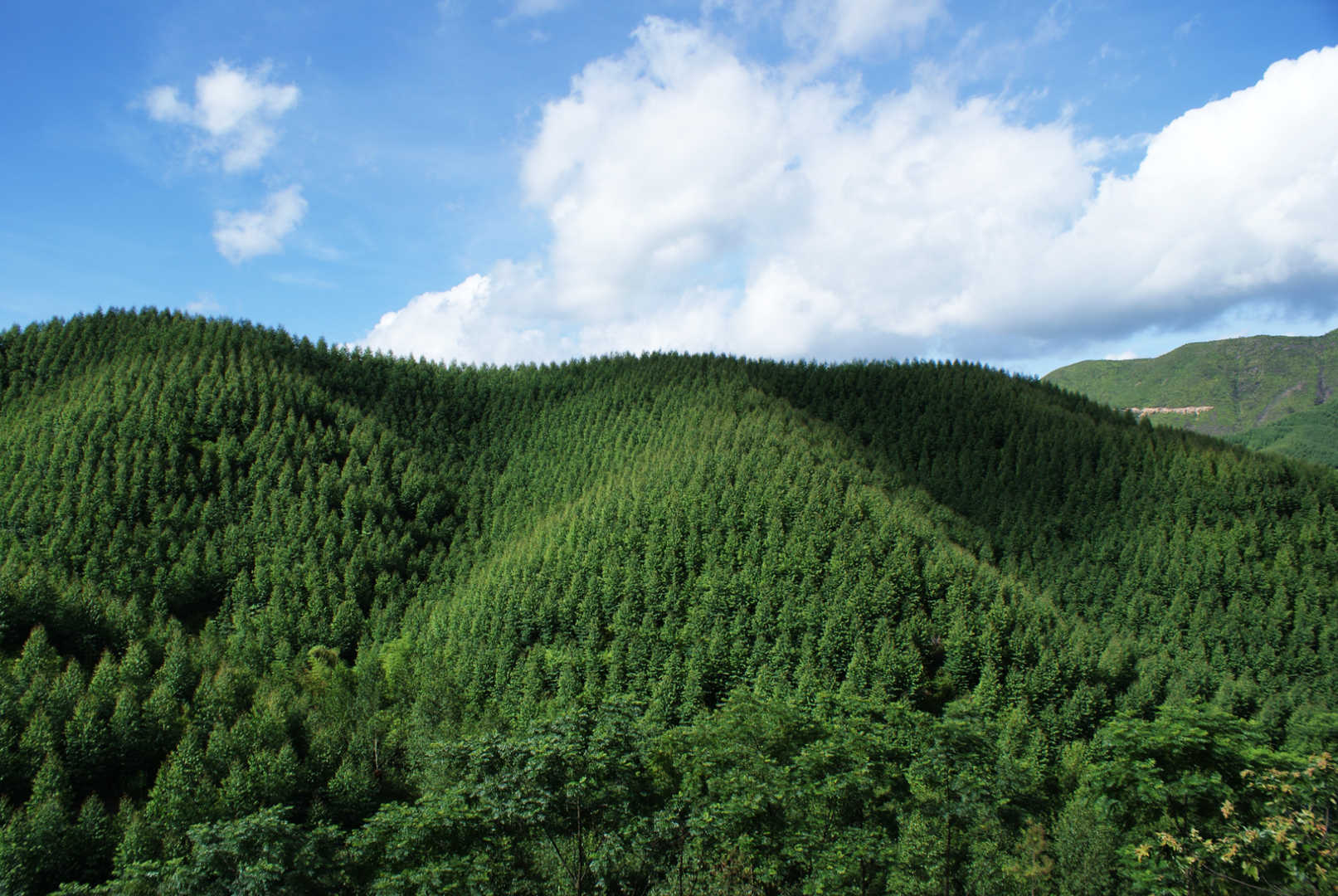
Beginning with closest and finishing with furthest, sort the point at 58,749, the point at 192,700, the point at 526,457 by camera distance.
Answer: the point at 58,749 → the point at 192,700 → the point at 526,457

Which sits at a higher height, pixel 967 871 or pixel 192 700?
pixel 192 700

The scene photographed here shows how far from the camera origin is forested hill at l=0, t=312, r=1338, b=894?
47469mm

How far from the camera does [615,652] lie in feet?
323

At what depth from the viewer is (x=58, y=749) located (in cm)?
7325

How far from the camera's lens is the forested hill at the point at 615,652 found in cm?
4747

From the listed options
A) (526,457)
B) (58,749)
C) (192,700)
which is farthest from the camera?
(526,457)

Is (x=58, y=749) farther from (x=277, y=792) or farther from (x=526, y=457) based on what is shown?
(x=526, y=457)

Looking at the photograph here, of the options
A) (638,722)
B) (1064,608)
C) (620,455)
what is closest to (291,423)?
(620,455)

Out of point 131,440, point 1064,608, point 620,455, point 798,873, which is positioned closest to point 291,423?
point 131,440

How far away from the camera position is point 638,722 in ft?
222

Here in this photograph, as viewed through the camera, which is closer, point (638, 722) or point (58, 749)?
point (638, 722)

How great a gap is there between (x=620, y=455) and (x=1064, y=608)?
373 feet

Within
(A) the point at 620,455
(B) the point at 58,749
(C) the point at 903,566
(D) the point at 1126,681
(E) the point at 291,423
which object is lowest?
(D) the point at 1126,681

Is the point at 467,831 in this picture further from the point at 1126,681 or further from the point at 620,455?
the point at 620,455
